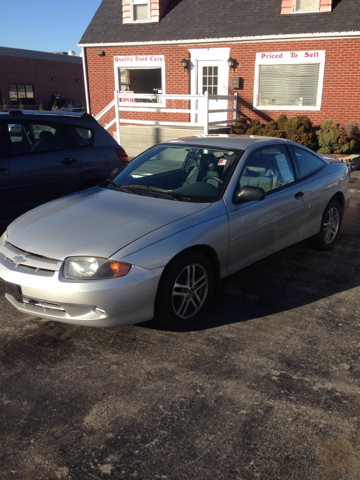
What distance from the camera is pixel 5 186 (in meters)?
5.82

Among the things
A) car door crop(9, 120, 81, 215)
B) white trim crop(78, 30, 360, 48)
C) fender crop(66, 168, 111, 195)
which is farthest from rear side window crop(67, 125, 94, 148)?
white trim crop(78, 30, 360, 48)

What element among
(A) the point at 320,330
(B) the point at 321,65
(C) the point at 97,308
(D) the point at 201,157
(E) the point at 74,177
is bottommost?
(A) the point at 320,330

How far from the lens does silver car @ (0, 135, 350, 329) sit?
3504 millimetres

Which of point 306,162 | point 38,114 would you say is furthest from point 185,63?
point 306,162

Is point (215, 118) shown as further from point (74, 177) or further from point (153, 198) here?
point (153, 198)

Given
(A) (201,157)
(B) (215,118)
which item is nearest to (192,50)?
(B) (215,118)

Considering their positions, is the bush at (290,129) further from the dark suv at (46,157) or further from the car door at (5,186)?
the car door at (5,186)

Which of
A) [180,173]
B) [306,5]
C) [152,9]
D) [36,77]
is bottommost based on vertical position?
[180,173]

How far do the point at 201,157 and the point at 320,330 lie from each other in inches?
85.0

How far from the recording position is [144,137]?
49.0 feet

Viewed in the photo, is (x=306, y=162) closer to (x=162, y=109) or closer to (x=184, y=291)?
(x=184, y=291)

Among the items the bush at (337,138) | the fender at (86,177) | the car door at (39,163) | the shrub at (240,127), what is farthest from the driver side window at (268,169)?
the shrub at (240,127)

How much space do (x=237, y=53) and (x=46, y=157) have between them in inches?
451

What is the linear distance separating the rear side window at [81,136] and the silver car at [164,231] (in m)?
1.67
